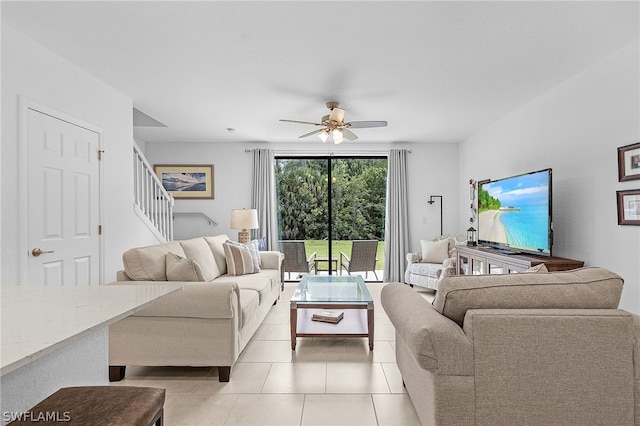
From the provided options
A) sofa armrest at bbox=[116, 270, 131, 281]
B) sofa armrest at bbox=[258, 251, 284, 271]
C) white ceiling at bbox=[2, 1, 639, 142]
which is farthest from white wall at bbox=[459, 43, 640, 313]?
sofa armrest at bbox=[116, 270, 131, 281]

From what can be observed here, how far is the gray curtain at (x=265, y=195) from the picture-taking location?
20.2 feet

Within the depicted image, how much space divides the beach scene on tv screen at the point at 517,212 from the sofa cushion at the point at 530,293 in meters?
1.83

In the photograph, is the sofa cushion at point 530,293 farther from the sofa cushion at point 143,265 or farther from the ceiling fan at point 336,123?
the ceiling fan at point 336,123

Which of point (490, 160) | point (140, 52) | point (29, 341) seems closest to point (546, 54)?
point (490, 160)

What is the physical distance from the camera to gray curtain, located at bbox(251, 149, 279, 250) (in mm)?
6148

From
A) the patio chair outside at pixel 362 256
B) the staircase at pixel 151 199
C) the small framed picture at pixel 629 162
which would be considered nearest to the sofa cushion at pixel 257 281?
the staircase at pixel 151 199

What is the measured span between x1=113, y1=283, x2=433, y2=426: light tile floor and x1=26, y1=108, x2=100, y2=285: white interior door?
1038 mm

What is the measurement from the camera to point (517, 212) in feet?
12.3

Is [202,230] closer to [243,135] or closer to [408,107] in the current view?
[243,135]

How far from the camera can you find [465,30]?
2.45 metres

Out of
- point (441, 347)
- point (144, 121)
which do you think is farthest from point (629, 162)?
point (144, 121)

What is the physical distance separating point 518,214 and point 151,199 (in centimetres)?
452

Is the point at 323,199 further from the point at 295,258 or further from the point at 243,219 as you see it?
the point at 243,219

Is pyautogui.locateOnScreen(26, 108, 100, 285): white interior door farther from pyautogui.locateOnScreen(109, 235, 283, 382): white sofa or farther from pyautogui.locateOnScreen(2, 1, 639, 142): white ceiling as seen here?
pyautogui.locateOnScreen(109, 235, 283, 382): white sofa
